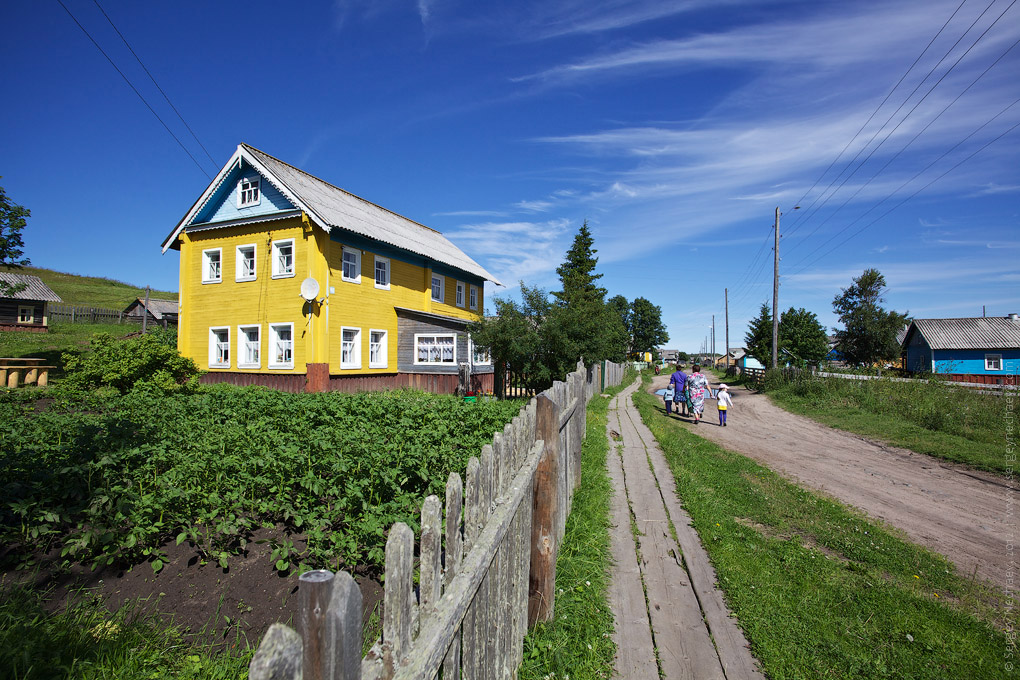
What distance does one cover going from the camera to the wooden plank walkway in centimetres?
302

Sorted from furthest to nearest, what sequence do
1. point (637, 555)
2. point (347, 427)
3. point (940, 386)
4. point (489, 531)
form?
point (940, 386) → point (347, 427) → point (637, 555) → point (489, 531)

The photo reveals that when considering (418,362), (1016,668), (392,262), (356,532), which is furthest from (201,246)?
(1016,668)

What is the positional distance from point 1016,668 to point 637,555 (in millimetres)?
2564

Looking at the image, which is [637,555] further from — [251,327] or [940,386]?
[251,327]

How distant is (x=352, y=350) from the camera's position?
61.9 ft

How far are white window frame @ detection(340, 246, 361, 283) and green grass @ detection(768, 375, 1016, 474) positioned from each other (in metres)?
17.6

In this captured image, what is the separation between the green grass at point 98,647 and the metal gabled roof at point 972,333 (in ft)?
161

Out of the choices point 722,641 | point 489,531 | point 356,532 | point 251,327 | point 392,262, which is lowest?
point 722,641

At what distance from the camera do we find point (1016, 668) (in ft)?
9.56

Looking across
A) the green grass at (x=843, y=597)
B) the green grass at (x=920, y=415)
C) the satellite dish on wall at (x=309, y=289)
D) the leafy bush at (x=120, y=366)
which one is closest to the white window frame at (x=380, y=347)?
the satellite dish on wall at (x=309, y=289)

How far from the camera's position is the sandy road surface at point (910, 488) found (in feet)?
16.5

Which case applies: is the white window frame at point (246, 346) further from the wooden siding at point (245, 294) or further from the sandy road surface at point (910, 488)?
the sandy road surface at point (910, 488)

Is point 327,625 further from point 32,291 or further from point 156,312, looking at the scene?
point 156,312

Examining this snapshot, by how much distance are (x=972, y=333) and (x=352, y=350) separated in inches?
1836
